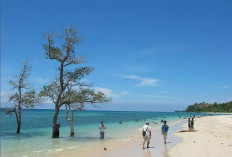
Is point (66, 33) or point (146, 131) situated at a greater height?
point (66, 33)

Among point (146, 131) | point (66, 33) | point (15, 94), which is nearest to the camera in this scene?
point (146, 131)

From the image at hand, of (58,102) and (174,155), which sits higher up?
(58,102)

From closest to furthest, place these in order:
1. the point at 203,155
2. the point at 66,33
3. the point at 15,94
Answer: the point at 203,155 → the point at 66,33 → the point at 15,94

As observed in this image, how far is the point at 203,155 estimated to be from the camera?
1611cm

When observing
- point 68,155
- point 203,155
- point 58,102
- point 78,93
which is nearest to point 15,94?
point 58,102

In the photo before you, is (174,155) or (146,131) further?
(146,131)

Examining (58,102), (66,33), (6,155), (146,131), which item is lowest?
(6,155)

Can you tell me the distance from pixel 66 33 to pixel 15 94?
12.8m

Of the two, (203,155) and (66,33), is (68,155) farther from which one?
(66,33)

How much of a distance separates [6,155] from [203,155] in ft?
46.9

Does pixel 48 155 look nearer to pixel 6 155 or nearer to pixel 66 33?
pixel 6 155

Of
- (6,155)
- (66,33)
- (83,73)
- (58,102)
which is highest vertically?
(66,33)

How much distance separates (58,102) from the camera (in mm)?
29094

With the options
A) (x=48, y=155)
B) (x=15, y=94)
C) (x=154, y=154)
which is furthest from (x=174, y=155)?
(x=15, y=94)
